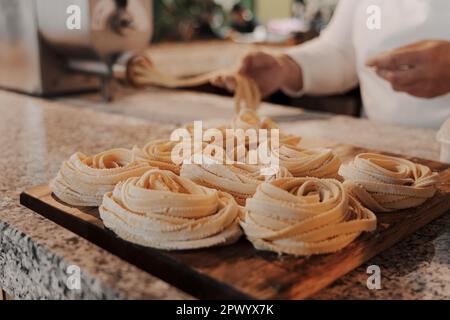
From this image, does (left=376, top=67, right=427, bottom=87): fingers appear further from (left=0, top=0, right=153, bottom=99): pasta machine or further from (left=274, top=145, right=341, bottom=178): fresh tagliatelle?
(left=0, top=0, right=153, bottom=99): pasta machine

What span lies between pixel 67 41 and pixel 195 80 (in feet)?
1.60

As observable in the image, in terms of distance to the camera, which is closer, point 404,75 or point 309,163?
point 309,163

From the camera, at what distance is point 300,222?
711mm

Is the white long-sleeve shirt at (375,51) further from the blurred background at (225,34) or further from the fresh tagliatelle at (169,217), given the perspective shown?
the fresh tagliatelle at (169,217)

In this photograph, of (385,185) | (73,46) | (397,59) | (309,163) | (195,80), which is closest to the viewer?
(385,185)

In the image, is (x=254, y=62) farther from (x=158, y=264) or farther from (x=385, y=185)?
(x=158, y=264)

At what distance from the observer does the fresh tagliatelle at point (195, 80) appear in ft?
5.57

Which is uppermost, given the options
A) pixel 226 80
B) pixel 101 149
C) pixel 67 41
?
pixel 67 41

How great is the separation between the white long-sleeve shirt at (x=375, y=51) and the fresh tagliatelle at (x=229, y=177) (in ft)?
3.34

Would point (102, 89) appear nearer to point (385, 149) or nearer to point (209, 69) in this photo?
point (209, 69)

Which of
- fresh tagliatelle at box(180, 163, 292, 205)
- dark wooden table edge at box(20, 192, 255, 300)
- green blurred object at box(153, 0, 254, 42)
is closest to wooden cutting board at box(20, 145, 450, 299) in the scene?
dark wooden table edge at box(20, 192, 255, 300)

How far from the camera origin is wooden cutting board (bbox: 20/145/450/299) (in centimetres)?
64

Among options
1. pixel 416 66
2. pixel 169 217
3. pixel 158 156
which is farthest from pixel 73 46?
pixel 169 217

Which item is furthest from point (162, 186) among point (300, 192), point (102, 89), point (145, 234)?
point (102, 89)
